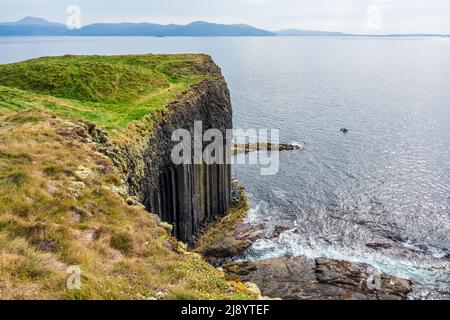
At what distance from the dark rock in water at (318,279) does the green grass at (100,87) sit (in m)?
19.6

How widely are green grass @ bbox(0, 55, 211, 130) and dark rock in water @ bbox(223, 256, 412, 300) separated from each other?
19.6 metres

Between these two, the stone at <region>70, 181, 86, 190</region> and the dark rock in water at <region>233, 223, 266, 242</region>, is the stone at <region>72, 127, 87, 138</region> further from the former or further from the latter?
the dark rock in water at <region>233, 223, 266, 242</region>

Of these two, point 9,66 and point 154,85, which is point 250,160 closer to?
point 154,85

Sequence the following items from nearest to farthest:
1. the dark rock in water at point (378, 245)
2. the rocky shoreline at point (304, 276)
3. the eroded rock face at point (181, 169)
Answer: the eroded rock face at point (181, 169) → the rocky shoreline at point (304, 276) → the dark rock in water at point (378, 245)

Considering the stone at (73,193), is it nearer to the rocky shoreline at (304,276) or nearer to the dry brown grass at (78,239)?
the dry brown grass at (78,239)

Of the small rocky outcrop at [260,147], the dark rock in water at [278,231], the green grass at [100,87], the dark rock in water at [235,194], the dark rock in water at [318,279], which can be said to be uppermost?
the green grass at [100,87]

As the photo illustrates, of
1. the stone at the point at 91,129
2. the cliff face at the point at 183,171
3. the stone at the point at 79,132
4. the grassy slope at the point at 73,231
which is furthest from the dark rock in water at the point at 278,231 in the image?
the stone at the point at 79,132

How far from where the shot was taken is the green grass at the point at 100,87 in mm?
37406

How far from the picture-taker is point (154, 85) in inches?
2036

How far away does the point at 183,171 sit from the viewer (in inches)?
1654

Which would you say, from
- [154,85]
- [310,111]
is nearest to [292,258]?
[154,85]

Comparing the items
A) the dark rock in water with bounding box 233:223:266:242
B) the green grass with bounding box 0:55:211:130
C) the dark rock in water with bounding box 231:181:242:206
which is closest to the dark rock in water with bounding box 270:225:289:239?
the dark rock in water with bounding box 233:223:266:242

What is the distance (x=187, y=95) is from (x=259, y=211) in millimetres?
19987

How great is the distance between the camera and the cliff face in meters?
32.8
